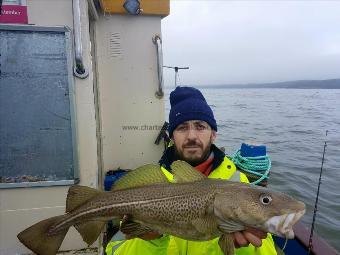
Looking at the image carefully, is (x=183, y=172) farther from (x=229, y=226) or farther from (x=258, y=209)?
(x=258, y=209)

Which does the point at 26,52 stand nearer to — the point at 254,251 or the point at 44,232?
the point at 44,232

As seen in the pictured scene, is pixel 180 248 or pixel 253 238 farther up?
pixel 253 238

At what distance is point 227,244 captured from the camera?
78.7 inches

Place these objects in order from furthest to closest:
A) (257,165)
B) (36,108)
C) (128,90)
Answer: (128,90), (257,165), (36,108)

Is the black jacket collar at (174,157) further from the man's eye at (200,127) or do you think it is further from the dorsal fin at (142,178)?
the dorsal fin at (142,178)

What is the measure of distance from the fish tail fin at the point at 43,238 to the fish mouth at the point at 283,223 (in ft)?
4.54

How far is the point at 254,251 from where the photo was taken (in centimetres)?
249

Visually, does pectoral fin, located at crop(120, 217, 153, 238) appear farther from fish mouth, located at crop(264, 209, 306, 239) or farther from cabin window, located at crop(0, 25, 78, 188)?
cabin window, located at crop(0, 25, 78, 188)

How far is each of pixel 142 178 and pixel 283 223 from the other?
3.26 feet

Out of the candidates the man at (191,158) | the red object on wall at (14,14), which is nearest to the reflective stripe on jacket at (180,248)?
the man at (191,158)

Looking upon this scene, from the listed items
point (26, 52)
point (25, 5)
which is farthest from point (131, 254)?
point (25, 5)

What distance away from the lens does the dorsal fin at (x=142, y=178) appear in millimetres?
2293

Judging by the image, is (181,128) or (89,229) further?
(181,128)

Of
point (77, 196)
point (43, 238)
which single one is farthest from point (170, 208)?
point (43, 238)
